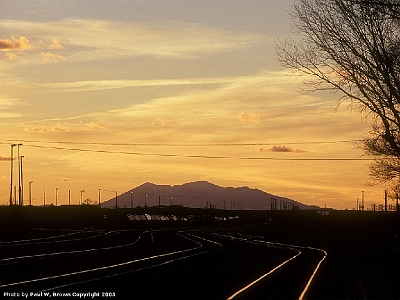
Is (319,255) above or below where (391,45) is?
below

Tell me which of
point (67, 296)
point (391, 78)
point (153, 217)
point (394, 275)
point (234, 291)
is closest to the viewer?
point (67, 296)

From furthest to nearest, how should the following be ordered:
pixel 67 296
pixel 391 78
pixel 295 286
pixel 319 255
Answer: pixel 319 255
pixel 391 78
pixel 295 286
pixel 67 296

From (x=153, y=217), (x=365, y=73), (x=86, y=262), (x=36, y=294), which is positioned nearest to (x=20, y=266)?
(x=86, y=262)

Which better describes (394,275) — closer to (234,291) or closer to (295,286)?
(295,286)

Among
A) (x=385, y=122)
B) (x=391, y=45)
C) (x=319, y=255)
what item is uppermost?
(x=391, y=45)

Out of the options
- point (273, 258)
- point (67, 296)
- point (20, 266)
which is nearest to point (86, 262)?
point (20, 266)

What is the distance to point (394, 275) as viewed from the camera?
116ft

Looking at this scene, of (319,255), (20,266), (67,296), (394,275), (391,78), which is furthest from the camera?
(319,255)

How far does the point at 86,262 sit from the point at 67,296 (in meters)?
18.1

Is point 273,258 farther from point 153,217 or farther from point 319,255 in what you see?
point 153,217

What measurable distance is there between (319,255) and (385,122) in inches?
482

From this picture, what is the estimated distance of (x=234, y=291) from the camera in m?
26.9

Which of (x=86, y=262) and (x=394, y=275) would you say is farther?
(x=86, y=262)

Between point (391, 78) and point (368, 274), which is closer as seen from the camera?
point (368, 274)
